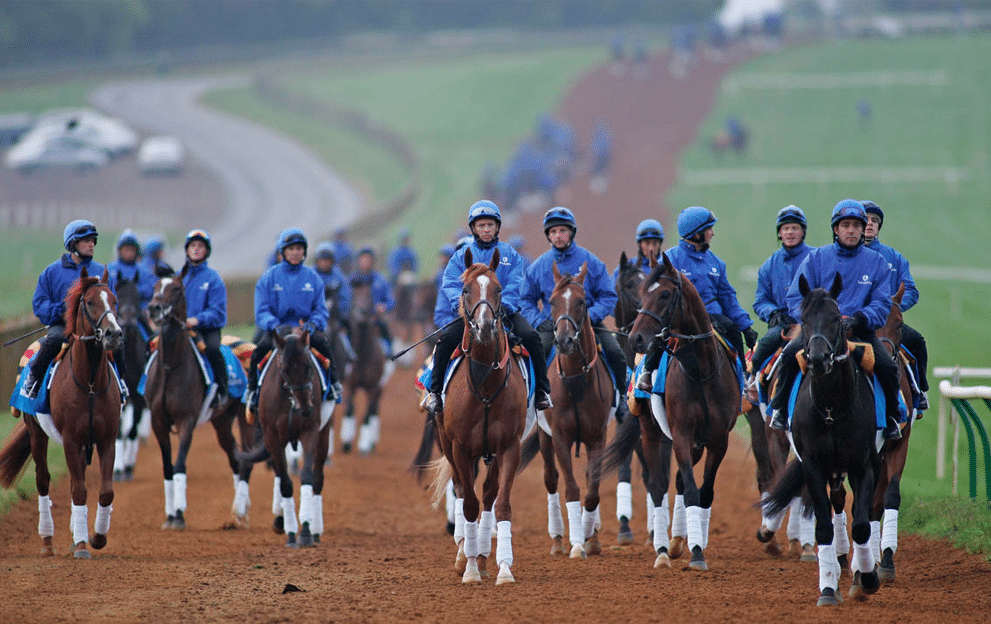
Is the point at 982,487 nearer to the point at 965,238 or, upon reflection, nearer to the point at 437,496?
the point at 437,496

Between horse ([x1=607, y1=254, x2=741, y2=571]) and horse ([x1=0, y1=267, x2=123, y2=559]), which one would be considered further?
horse ([x1=0, y1=267, x2=123, y2=559])

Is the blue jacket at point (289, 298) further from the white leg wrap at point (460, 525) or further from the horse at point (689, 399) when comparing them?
the horse at point (689, 399)

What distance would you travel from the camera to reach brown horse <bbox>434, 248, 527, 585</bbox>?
9.69 metres

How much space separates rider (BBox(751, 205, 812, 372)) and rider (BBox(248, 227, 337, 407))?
447 cm

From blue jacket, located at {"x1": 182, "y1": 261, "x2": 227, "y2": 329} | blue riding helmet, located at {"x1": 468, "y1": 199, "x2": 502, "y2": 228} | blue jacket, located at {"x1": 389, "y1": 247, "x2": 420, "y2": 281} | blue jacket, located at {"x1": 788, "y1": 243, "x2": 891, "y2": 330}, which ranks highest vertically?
blue jacket, located at {"x1": 389, "y1": 247, "x2": 420, "y2": 281}

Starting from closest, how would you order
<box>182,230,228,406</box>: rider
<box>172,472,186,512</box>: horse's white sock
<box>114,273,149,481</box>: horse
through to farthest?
<box>172,472,186,512</box>: horse's white sock
<box>182,230,228,406</box>: rider
<box>114,273,149,481</box>: horse

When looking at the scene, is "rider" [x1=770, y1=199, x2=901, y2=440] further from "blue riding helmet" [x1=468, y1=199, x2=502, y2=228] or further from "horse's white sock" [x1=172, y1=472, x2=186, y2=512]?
"horse's white sock" [x1=172, y1=472, x2=186, y2=512]

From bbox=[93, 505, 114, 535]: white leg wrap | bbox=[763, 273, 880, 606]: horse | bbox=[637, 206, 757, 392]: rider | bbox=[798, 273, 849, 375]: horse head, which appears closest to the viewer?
bbox=[798, 273, 849, 375]: horse head

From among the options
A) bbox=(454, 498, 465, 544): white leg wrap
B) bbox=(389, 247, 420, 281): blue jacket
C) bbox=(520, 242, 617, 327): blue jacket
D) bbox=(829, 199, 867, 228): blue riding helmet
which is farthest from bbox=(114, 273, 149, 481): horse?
bbox=(389, 247, 420, 281): blue jacket

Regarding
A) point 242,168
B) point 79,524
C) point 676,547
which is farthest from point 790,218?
point 242,168

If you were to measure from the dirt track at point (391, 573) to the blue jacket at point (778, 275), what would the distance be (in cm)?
200

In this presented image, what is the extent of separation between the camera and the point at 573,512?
1077 cm

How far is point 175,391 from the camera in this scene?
13219 millimetres

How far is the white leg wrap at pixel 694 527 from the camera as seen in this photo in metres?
10.3
